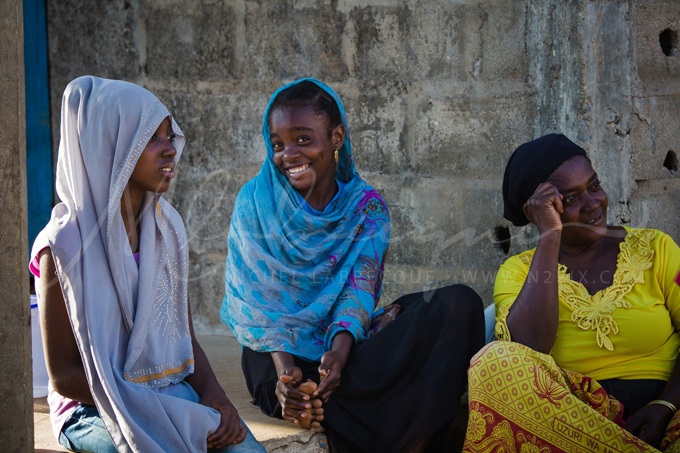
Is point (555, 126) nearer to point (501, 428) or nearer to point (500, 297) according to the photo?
point (500, 297)

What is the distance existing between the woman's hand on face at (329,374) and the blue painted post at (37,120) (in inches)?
98.4

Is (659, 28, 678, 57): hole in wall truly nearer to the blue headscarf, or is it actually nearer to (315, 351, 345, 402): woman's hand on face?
the blue headscarf

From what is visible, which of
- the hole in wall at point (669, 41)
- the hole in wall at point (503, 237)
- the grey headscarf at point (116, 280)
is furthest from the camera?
the hole in wall at point (503, 237)

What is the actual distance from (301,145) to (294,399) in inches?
40.9

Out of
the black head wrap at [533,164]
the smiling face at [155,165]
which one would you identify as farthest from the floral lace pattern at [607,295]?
the smiling face at [155,165]

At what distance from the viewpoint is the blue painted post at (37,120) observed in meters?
5.21

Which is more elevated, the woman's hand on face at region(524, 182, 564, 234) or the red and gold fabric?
the woman's hand on face at region(524, 182, 564, 234)

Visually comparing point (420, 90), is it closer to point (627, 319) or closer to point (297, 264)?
point (297, 264)

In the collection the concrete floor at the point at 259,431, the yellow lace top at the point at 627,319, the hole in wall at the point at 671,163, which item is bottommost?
the concrete floor at the point at 259,431

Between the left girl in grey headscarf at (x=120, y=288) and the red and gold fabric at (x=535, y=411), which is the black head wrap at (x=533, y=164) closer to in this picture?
the red and gold fabric at (x=535, y=411)

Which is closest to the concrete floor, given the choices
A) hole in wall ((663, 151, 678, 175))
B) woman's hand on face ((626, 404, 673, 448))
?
woman's hand on face ((626, 404, 673, 448))

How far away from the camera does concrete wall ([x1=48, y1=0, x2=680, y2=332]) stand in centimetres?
422

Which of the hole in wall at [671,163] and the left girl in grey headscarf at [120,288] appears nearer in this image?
the left girl in grey headscarf at [120,288]

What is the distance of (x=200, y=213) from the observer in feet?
17.1
